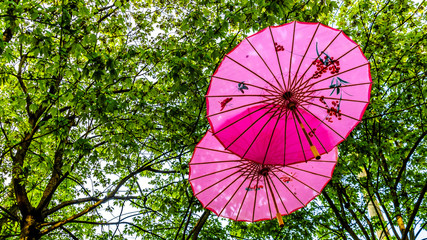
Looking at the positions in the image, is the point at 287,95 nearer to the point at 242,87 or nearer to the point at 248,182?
the point at 242,87

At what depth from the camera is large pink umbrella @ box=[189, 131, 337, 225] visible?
3.85 m

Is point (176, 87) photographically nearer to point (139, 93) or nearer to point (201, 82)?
point (201, 82)

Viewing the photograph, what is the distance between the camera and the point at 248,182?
3.97 m

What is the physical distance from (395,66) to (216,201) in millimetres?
5601

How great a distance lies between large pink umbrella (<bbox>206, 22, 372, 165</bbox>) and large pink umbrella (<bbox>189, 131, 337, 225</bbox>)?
688 mm

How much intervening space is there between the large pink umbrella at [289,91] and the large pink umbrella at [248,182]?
0.69 m

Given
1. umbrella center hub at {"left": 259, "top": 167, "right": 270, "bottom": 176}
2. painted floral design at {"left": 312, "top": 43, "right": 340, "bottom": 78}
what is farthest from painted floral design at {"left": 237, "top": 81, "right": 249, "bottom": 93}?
umbrella center hub at {"left": 259, "top": 167, "right": 270, "bottom": 176}

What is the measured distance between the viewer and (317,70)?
2.87 metres

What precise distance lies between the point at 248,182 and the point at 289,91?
1.57 meters

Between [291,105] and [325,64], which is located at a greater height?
[325,64]

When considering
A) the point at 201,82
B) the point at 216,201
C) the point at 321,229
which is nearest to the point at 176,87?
the point at 201,82

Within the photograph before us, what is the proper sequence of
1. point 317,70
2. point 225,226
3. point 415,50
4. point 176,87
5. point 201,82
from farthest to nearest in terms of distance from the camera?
1. point 225,226
2. point 415,50
3. point 201,82
4. point 176,87
5. point 317,70

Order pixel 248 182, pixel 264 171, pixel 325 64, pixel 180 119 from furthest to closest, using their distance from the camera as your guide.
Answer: pixel 180 119 → pixel 248 182 → pixel 264 171 → pixel 325 64

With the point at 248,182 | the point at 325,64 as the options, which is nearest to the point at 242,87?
the point at 325,64
